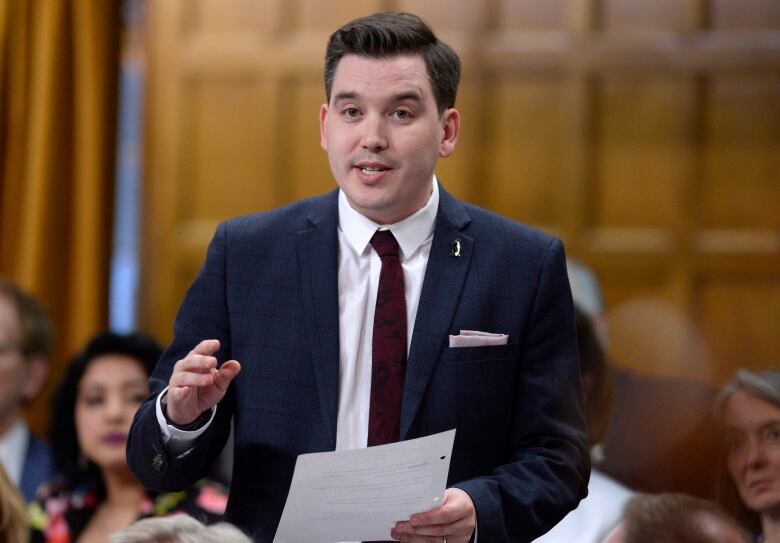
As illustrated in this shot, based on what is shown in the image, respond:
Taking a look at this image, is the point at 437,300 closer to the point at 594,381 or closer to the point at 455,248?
the point at 455,248

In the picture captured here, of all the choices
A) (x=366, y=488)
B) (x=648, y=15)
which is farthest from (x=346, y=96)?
(x=648, y=15)

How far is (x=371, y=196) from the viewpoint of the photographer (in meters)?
1.59

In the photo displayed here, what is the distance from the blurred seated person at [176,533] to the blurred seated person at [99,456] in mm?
1336

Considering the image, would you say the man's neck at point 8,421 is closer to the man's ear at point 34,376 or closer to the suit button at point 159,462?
the man's ear at point 34,376

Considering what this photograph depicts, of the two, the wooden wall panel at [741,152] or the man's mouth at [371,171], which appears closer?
the man's mouth at [371,171]

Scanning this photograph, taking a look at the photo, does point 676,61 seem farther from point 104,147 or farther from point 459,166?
point 104,147

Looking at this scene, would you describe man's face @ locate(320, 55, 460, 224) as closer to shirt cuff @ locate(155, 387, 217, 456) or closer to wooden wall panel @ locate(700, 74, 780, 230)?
shirt cuff @ locate(155, 387, 217, 456)

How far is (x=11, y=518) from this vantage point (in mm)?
2678

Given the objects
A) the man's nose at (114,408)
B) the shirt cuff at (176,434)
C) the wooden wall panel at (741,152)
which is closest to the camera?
the shirt cuff at (176,434)

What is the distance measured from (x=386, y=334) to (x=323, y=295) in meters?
0.10

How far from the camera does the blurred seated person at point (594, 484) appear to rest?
2.41m

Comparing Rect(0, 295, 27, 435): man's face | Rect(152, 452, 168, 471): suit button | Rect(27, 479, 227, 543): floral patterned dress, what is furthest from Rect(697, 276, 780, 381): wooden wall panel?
Rect(152, 452, 168, 471): suit button

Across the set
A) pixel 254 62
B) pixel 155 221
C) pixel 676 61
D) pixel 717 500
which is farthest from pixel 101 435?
pixel 676 61

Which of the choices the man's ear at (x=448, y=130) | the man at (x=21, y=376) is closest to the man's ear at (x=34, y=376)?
the man at (x=21, y=376)
